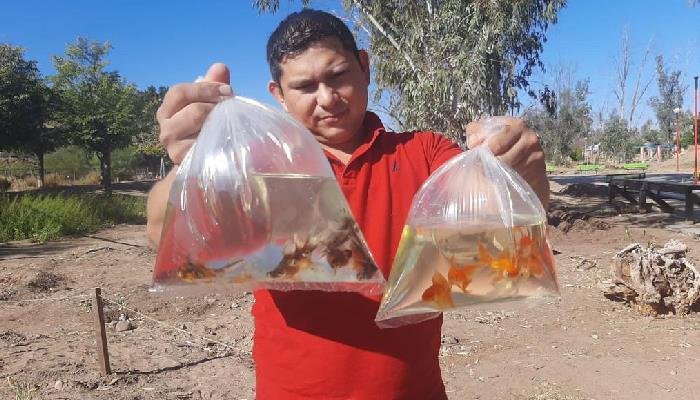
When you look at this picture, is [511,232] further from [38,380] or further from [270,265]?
[38,380]

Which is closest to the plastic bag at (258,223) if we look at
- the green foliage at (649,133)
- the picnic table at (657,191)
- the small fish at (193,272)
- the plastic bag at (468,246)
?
the small fish at (193,272)

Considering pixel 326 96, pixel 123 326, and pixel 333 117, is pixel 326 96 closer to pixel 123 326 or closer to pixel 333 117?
pixel 333 117

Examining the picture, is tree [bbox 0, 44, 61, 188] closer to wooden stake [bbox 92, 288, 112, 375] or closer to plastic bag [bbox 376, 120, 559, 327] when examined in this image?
wooden stake [bbox 92, 288, 112, 375]

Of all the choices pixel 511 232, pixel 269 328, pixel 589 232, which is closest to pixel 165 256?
pixel 269 328

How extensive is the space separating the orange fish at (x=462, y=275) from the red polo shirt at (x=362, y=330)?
16 cm

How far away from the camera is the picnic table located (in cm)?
1076

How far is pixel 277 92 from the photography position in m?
1.63

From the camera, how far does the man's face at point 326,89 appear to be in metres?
1.48

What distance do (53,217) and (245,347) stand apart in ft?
29.8

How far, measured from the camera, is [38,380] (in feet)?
13.6

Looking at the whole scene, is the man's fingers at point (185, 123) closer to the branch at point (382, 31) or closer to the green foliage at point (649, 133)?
the branch at point (382, 31)

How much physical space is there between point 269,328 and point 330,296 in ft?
0.64

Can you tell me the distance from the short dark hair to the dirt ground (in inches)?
70.3

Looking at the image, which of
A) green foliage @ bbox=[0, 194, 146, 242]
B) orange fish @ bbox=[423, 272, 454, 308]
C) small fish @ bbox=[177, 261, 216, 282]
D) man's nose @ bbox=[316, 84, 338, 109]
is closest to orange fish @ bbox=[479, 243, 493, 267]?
orange fish @ bbox=[423, 272, 454, 308]
